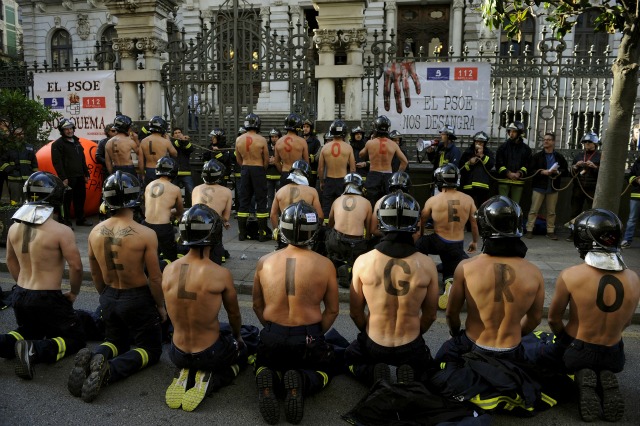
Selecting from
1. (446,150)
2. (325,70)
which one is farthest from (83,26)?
(446,150)

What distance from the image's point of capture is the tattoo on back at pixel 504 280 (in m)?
3.90

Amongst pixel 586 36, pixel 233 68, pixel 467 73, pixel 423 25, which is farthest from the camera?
pixel 423 25

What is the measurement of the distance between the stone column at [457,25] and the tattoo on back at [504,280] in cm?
2238

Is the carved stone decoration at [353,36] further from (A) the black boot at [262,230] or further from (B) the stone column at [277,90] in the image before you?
(B) the stone column at [277,90]

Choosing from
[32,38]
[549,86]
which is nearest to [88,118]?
[549,86]

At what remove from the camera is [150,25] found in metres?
12.4

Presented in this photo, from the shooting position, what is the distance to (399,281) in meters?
4.04

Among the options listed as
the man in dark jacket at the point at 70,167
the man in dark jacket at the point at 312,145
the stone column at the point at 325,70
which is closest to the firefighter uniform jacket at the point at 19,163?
the man in dark jacket at the point at 70,167

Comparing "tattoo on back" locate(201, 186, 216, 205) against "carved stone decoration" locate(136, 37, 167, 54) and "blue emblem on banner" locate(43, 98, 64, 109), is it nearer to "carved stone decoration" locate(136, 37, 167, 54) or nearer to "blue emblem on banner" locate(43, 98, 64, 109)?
"carved stone decoration" locate(136, 37, 167, 54)

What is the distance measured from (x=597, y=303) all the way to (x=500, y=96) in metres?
7.68

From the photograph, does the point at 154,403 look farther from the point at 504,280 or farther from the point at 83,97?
the point at 83,97

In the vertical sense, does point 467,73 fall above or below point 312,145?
above

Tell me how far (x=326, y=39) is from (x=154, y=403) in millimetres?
8814

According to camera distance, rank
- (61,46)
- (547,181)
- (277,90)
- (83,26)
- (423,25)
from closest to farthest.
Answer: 1. (547,181)
2. (277,90)
3. (423,25)
4. (83,26)
5. (61,46)
